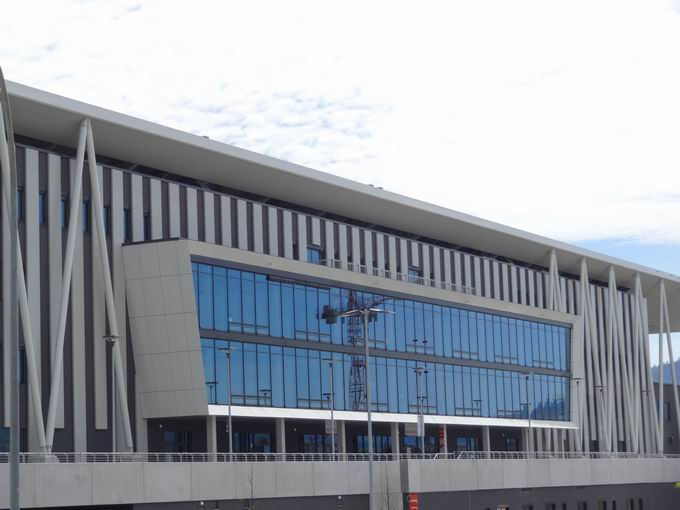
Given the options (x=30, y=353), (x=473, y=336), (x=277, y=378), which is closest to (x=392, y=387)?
(x=473, y=336)

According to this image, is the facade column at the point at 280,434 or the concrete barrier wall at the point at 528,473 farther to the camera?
the facade column at the point at 280,434

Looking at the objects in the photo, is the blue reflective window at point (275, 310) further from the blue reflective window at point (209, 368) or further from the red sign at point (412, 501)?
the red sign at point (412, 501)

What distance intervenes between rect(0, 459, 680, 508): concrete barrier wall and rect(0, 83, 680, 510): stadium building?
0.33 feet

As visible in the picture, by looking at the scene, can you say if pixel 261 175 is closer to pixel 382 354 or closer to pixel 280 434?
pixel 382 354

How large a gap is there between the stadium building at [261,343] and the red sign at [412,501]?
1.15 feet

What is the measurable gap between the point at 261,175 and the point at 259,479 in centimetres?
2229

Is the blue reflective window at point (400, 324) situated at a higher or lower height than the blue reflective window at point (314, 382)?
higher

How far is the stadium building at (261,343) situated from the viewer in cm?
5534

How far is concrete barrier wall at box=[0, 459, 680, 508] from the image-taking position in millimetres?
44781

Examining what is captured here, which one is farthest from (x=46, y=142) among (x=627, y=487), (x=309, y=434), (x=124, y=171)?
(x=627, y=487)

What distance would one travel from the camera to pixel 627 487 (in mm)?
85125

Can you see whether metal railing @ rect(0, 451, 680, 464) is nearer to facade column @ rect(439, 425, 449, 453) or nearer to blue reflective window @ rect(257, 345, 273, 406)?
facade column @ rect(439, 425, 449, 453)

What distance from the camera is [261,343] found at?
64.4 metres

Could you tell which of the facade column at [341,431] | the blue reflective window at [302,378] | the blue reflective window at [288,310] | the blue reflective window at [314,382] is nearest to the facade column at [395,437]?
the facade column at [341,431]
